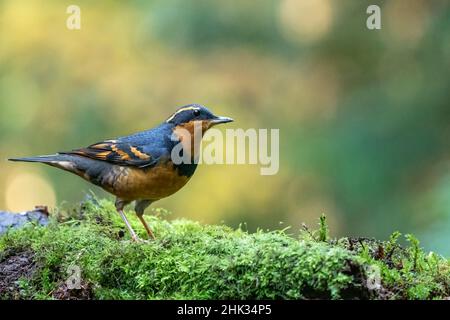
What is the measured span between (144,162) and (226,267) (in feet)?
8.01

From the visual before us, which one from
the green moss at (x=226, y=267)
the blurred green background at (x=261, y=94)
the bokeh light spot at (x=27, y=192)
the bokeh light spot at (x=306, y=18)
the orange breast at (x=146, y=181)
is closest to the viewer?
the green moss at (x=226, y=267)

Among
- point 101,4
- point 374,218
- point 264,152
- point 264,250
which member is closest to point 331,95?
point 264,152

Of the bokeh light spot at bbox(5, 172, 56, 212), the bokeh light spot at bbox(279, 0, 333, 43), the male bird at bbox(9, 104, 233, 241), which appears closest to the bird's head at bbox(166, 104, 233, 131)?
the male bird at bbox(9, 104, 233, 241)

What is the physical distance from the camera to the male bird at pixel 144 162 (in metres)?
6.17

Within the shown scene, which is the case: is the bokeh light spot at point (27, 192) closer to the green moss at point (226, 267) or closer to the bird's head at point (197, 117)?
the bird's head at point (197, 117)

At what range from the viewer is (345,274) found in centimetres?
374

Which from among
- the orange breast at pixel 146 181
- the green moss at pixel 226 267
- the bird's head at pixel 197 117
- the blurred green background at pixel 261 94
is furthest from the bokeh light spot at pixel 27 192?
the green moss at pixel 226 267

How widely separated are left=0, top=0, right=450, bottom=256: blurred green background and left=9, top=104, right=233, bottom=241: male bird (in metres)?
3.09

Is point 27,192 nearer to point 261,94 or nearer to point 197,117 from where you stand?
point 261,94

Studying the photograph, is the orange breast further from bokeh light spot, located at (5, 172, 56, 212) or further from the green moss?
Result: bokeh light spot, located at (5, 172, 56, 212)
